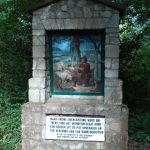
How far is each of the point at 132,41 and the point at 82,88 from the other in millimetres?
3210

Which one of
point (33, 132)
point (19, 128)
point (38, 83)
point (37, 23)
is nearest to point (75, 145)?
point (33, 132)

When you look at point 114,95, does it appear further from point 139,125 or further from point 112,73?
point 139,125

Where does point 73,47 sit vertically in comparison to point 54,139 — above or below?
above

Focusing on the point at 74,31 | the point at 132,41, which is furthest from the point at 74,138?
the point at 132,41

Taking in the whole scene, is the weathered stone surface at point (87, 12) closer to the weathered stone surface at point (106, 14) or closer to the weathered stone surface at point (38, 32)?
the weathered stone surface at point (106, 14)

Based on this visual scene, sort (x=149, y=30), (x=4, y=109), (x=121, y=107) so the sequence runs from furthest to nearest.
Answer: (x=4, y=109)
(x=149, y=30)
(x=121, y=107)

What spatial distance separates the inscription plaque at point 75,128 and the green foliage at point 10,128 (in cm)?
94

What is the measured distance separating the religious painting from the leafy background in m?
1.76

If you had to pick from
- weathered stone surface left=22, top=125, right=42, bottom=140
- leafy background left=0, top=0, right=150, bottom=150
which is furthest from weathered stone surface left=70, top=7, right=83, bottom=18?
leafy background left=0, top=0, right=150, bottom=150

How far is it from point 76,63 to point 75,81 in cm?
33

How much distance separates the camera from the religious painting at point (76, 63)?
6.32 m

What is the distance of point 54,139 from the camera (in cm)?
631

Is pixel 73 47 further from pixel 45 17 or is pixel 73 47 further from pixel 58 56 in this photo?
pixel 45 17

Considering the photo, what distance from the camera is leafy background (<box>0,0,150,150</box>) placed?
8242mm
